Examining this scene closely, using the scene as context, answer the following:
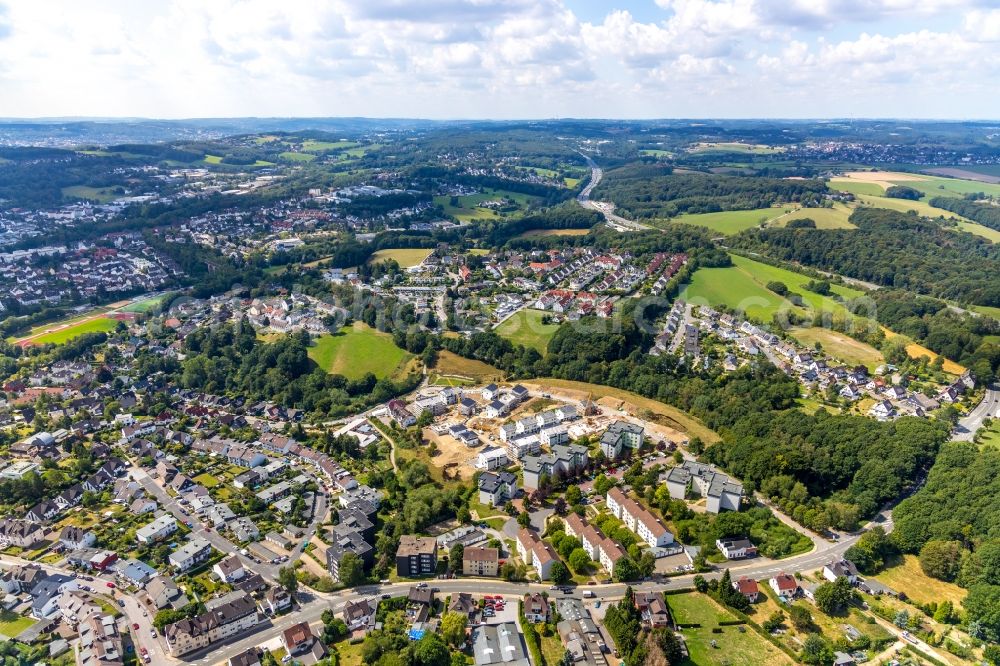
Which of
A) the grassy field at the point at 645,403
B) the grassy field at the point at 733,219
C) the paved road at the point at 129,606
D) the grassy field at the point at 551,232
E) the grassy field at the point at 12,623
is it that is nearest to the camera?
the paved road at the point at 129,606

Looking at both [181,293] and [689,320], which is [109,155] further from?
[689,320]

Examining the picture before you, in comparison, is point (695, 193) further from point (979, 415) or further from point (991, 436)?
point (991, 436)

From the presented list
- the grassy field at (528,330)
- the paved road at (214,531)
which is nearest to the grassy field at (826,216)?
the grassy field at (528,330)

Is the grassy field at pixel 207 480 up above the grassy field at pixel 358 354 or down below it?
below

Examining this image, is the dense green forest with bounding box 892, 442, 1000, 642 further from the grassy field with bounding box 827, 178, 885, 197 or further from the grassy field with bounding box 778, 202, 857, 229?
the grassy field with bounding box 827, 178, 885, 197

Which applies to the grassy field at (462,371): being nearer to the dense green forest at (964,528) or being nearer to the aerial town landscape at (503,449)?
the aerial town landscape at (503,449)

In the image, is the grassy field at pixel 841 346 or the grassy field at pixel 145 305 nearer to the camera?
the grassy field at pixel 841 346
